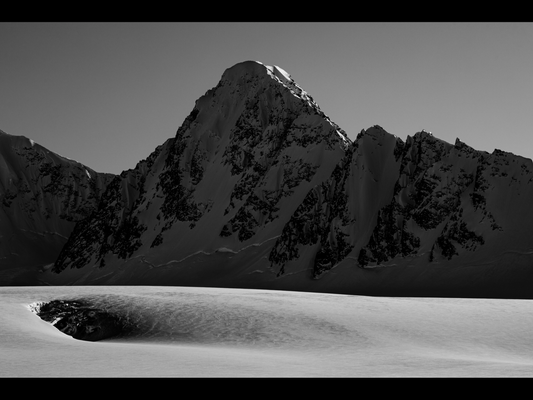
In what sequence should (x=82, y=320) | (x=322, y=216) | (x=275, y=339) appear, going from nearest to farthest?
(x=275, y=339), (x=82, y=320), (x=322, y=216)

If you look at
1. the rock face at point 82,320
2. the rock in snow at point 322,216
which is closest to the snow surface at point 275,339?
the rock face at point 82,320

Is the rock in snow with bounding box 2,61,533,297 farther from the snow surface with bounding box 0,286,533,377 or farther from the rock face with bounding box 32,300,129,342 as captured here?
the rock face with bounding box 32,300,129,342

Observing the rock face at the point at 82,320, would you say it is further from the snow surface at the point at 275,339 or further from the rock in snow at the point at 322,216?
the rock in snow at the point at 322,216

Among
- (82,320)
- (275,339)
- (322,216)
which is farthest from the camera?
(322,216)

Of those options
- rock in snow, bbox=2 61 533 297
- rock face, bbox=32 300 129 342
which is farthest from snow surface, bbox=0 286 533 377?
rock in snow, bbox=2 61 533 297

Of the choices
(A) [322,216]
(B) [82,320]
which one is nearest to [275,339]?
(B) [82,320]

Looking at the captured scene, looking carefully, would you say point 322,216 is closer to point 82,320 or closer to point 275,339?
point 82,320
